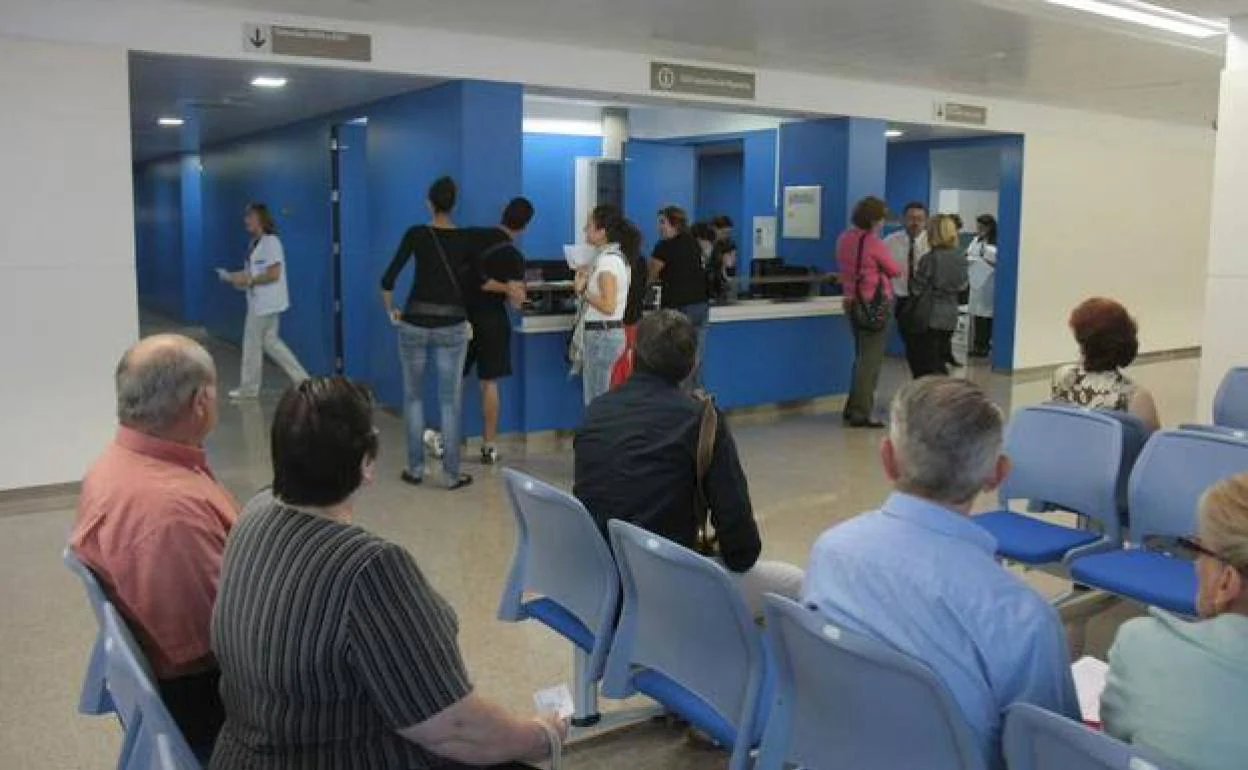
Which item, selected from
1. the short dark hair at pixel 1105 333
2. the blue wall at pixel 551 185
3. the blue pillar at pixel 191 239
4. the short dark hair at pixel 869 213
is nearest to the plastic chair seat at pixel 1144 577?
the short dark hair at pixel 1105 333

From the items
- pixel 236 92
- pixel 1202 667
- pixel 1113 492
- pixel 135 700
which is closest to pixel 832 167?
pixel 236 92

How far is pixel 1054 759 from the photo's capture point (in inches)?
63.6

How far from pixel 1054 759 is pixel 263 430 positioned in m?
7.12

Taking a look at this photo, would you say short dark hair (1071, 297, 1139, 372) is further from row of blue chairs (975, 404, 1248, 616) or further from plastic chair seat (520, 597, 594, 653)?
plastic chair seat (520, 597, 594, 653)

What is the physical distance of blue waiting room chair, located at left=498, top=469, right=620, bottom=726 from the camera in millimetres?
2850

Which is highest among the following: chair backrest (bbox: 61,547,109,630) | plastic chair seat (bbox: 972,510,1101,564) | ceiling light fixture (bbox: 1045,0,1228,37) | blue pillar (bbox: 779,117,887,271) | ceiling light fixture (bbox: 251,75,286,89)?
ceiling light fixture (bbox: 1045,0,1228,37)

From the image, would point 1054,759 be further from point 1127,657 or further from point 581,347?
point 581,347

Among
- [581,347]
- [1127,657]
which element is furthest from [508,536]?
[1127,657]

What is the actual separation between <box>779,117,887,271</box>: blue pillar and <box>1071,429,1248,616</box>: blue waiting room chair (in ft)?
19.4

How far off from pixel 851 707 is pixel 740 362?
266 inches

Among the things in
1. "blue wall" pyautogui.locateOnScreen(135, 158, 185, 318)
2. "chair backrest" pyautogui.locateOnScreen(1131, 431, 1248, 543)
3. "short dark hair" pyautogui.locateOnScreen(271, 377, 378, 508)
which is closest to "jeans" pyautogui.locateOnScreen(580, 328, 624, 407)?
"chair backrest" pyautogui.locateOnScreen(1131, 431, 1248, 543)

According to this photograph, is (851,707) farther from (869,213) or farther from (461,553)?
(869,213)

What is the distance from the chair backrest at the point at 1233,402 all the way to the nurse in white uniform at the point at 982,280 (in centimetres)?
743

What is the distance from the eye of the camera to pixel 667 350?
10.2 ft
